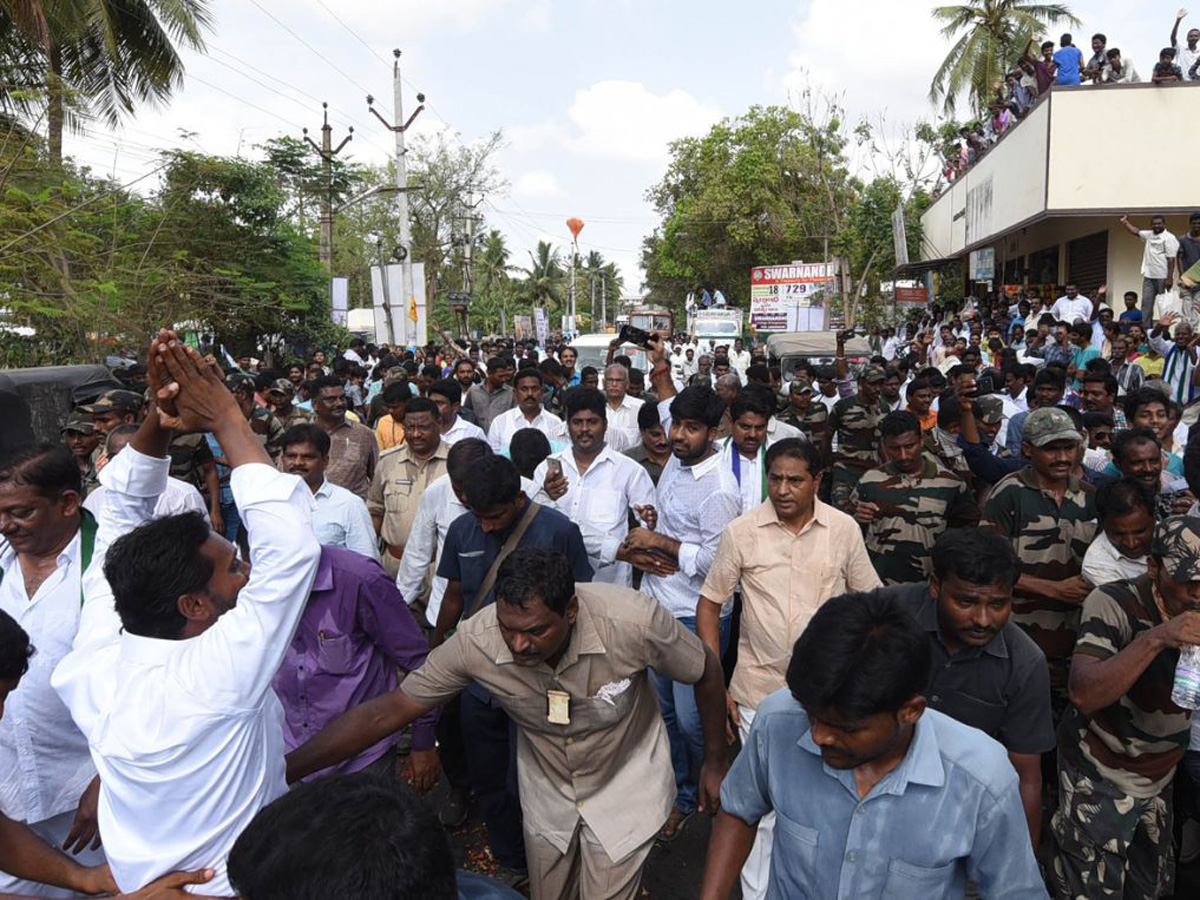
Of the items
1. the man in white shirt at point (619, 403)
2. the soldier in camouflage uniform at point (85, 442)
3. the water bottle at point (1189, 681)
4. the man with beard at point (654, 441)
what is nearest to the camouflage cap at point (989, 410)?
the man with beard at point (654, 441)

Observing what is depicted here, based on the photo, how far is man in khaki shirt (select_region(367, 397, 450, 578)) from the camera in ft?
16.8

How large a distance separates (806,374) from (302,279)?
50.1 feet

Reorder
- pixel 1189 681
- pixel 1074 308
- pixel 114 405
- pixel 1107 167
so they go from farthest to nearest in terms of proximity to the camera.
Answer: pixel 1074 308
pixel 1107 167
pixel 114 405
pixel 1189 681

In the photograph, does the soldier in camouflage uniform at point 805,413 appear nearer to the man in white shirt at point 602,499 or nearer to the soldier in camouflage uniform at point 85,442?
the man in white shirt at point 602,499

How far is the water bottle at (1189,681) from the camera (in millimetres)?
2270

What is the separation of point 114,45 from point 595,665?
20.0 m

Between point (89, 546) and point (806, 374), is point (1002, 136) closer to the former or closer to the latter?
point (806, 374)

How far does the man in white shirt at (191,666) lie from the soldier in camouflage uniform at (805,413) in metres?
5.55

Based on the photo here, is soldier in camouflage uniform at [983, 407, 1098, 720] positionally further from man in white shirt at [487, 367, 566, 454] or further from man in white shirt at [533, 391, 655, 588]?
man in white shirt at [487, 367, 566, 454]

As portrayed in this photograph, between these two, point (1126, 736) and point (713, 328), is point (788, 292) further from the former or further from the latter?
point (1126, 736)

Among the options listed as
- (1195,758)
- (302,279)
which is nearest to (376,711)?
(1195,758)

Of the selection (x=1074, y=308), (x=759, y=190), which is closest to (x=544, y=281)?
(x=759, y=190)

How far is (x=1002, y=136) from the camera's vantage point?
17.0 m

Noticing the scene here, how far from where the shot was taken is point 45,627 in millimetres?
2666
